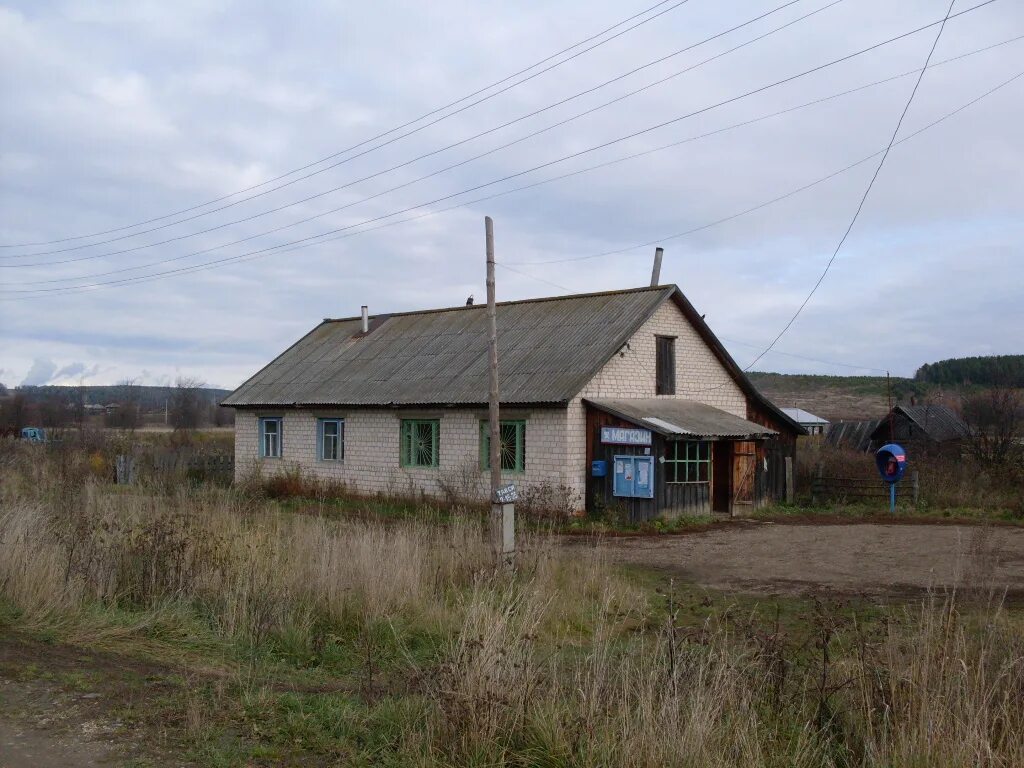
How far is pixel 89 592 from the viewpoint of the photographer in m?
8.65

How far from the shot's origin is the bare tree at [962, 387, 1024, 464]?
Answer: 27.3 metres

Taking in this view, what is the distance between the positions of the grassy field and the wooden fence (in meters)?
15.0

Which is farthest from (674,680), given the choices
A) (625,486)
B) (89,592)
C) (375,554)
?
(625,486)

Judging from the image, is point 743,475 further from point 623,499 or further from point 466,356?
point 466,356

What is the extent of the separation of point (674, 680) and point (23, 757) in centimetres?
355

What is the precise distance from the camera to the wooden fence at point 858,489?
24438 millimetres

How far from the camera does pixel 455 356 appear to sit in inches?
1027

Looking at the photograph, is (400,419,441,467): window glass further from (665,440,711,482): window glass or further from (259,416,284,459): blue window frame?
(665,440,711,482): window glass

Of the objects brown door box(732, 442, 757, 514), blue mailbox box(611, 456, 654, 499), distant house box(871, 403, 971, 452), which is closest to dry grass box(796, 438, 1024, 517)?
brown door box(732, 442, 757, 514)

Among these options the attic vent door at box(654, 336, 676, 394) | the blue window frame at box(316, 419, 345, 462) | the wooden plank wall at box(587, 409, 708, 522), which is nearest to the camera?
the wooden plank wall at box(587, 409, 708, 522)

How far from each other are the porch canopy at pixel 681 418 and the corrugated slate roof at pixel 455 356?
1.16 m

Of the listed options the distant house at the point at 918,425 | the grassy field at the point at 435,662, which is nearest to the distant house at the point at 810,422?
the distant house at the point at 918,425

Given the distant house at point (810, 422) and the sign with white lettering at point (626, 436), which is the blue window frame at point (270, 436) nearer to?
the sign with white lettering at point (626, 436)

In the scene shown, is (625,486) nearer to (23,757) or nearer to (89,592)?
(89,592)
